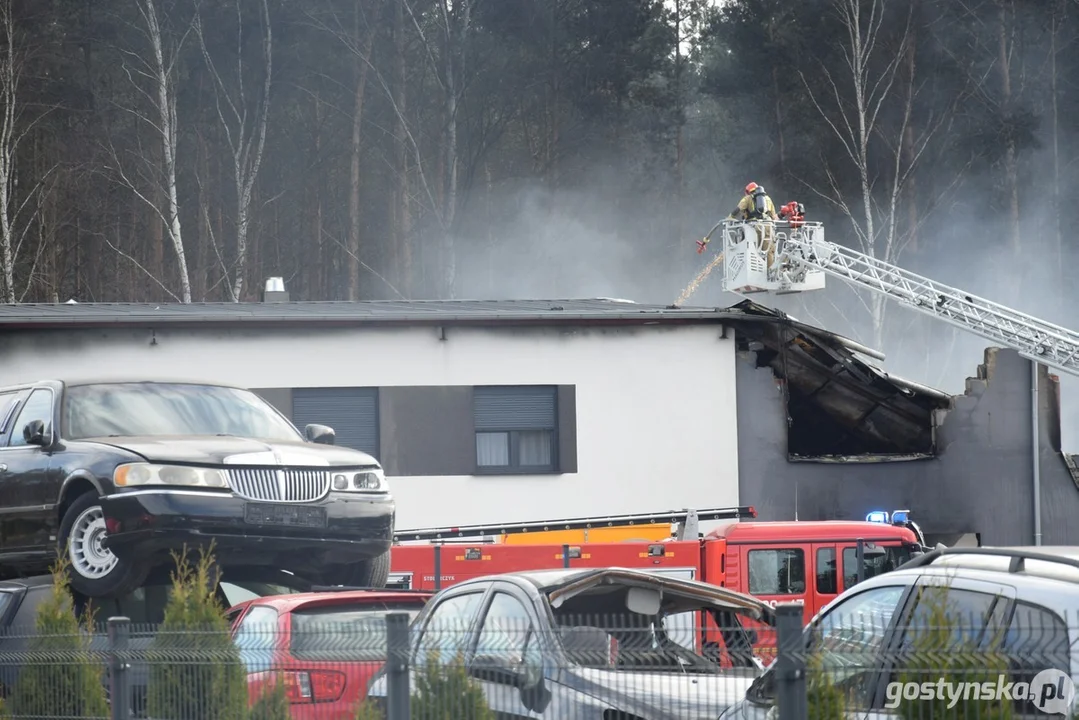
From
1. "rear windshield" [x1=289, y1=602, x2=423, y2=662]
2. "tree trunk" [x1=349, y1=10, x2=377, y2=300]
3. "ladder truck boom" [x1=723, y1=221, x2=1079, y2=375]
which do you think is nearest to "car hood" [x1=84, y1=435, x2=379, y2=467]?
"rear windshield" [x1=289, y1=602, x2=423, y2=662]

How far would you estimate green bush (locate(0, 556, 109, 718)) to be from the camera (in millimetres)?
8008

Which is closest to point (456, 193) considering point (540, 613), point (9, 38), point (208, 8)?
point (208, 8)

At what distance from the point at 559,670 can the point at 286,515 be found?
16.2ft

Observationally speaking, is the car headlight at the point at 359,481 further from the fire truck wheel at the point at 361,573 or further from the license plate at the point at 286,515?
the fire truck wheel at the point at 361,573

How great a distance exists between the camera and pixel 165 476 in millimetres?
10359

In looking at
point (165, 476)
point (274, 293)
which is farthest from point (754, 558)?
point (274, 293)

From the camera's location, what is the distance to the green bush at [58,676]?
26.3ft

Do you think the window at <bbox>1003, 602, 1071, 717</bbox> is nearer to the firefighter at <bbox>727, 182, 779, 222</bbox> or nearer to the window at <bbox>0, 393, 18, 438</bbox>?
the window at <bbox>0, 393, 18, 438</bbox>

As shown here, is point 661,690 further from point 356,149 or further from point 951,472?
point 356,149

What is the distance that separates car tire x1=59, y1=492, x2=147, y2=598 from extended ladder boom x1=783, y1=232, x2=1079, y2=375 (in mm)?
16167

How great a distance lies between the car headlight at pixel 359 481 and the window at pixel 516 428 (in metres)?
10.9

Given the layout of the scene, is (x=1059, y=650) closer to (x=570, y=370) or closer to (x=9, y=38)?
(x=570, y=370)

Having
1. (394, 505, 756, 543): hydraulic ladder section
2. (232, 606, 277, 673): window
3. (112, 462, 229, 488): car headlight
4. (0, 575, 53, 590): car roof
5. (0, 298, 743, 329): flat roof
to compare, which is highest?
(0, 298, 743, 329): flat roof

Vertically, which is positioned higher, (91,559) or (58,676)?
(91,559)
